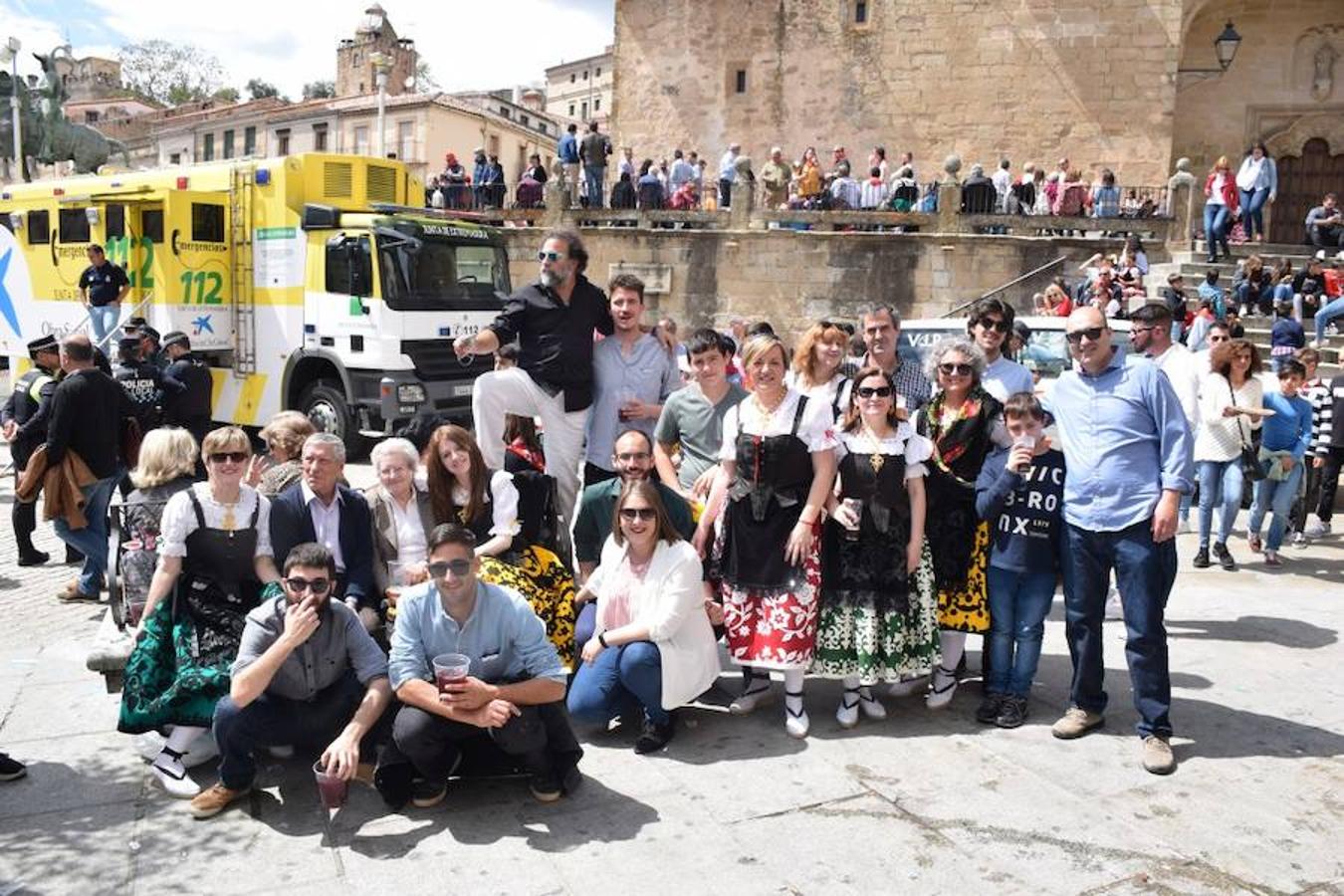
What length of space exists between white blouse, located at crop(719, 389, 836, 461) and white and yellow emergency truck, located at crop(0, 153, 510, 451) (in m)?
7.51

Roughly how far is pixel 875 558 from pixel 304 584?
246 centimetres

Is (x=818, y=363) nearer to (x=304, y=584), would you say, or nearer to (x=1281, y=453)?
(x=304, y=584)

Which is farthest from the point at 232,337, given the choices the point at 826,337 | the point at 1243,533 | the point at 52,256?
the point at 1243,533

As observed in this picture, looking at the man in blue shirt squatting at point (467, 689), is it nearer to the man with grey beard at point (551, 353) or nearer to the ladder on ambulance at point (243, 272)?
the man with grey beard at point (551, 353)

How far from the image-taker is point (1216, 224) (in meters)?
16.9

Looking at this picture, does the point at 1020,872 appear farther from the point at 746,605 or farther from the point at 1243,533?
the point at 1243,533

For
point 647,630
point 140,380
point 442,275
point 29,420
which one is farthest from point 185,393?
point 647,630

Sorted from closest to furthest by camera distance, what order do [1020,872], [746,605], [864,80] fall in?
[1020,872] < [746,605] < [864,80]

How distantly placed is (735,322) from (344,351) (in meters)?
4.40

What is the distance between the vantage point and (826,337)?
5.35 meters

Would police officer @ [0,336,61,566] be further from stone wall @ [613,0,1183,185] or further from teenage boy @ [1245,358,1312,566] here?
stone wall @ [613,0,1183,185]

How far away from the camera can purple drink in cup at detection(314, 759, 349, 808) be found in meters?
3.82

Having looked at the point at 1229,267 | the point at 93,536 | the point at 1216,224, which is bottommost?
the point at 93,536

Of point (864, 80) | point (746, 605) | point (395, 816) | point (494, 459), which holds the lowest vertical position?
point (395, 816)
